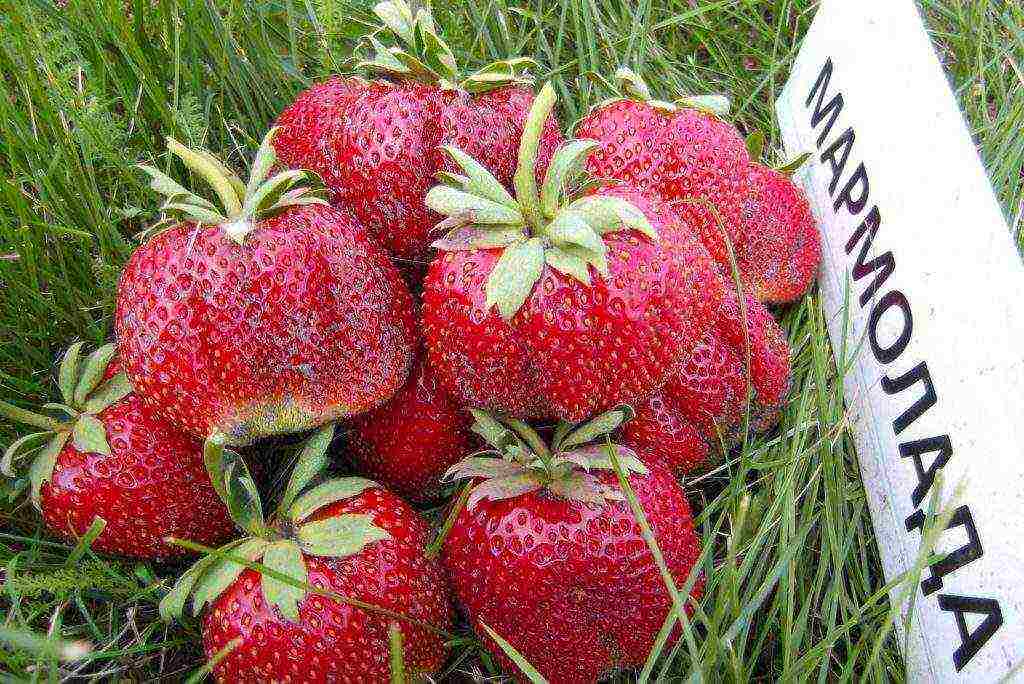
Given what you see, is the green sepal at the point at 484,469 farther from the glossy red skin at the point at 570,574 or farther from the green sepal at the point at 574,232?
the green sepal at the point at 574,232

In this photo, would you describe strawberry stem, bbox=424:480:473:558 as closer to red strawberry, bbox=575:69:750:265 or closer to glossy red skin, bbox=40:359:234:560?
glossy red skin, bbox=40:359:234:560

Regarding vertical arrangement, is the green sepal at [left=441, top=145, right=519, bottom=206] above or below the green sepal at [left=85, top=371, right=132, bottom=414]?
above

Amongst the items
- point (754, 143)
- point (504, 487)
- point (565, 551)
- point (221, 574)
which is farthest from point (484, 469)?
point (754, 143)

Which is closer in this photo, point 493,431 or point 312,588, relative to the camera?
point 312,588

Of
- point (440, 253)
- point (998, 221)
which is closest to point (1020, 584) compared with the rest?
point (998, 221)

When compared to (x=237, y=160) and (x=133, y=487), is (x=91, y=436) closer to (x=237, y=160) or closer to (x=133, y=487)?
(x=133, y=487)

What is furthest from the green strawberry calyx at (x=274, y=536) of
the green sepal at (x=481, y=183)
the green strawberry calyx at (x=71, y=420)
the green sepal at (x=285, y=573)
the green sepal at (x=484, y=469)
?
the green sepal at (x=481, y=183)

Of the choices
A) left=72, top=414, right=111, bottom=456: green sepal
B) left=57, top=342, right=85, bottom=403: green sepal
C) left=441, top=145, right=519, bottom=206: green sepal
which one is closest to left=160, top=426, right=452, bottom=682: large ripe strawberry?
left=72, top=414, right=111, bottom=456: green sepal
